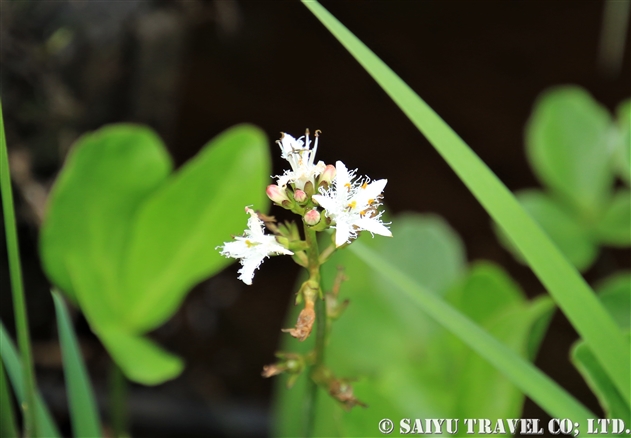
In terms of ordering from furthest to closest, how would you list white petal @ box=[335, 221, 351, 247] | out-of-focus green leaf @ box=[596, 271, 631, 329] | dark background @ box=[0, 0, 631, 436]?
dark background @ box=[0, 0, 631, 436] → out-of-focus green leaf @ box=[596, 271, 631, 329] → white petal @ box=[335, 221, 351, 247]

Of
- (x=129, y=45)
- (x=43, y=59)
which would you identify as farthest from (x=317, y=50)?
(x=43, y=59)

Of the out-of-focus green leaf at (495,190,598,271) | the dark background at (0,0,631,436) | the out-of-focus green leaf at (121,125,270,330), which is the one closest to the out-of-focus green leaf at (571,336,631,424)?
the out-of-focus green leaf at (121,125,270,330)

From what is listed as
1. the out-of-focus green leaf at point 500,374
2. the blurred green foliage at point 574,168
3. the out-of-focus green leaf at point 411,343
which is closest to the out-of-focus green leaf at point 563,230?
the blurred green foliage at point 574,168

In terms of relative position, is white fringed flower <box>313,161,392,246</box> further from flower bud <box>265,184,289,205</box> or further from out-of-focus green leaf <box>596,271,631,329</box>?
out-of-focus green leaf <box>596,271,631,329</box>

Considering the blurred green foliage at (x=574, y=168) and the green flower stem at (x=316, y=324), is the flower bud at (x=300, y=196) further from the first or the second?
the blurred green foliage at (x=574, y=168)

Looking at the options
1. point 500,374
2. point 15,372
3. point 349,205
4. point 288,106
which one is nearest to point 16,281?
point 15,372

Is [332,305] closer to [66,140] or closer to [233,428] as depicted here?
[66,140]
